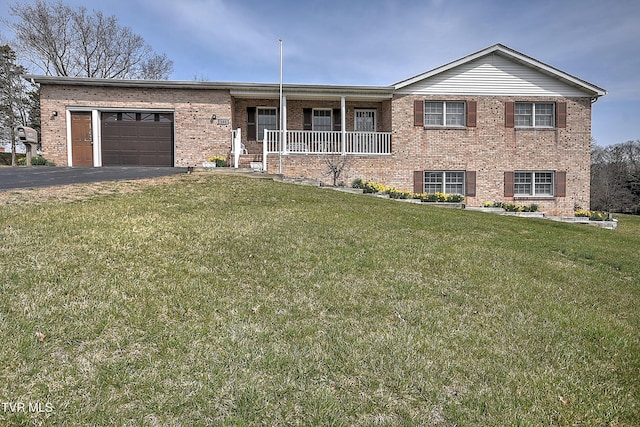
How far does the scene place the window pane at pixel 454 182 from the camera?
15.3m

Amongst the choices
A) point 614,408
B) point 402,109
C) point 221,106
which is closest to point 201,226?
point 614,408

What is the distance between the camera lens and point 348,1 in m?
13.4

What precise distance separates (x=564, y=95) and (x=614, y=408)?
53.8 ft

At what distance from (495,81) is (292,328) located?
1551cm

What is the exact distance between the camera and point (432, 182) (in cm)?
1530

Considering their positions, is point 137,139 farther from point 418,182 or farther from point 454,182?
point 454,182

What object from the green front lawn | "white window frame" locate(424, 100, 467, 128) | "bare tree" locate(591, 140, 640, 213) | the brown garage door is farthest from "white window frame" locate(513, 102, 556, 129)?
"bare tree" locate(591, 140, 640, 213)

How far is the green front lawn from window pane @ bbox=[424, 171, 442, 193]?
9623mm

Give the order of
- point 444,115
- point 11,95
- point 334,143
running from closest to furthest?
point 334,143, point 444,115, point 11,95

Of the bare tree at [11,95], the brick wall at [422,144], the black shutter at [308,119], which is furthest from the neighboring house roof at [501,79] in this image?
the bare tree at [11,95]

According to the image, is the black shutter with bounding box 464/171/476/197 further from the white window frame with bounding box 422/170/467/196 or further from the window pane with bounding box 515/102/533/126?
the window pane with bounding box 515/102/533/126

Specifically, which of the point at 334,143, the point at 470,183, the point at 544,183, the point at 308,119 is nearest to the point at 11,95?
the point at 308,119

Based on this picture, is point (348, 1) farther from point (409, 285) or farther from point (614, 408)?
point (614, 408)

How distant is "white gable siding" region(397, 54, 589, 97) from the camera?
1495 centimetres
